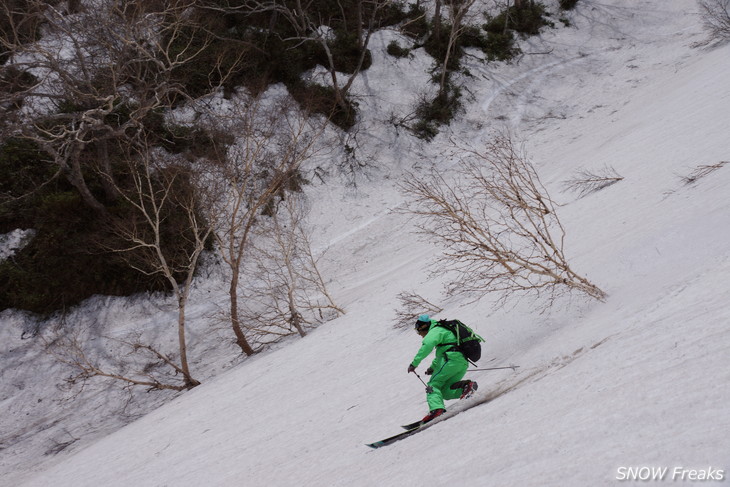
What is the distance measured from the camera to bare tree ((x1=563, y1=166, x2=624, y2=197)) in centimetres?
1034

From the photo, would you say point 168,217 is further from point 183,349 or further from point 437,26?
point 437,26

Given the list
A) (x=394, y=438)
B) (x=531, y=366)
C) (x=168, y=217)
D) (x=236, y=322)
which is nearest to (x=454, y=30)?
(x=168, y=217)

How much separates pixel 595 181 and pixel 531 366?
740 cm

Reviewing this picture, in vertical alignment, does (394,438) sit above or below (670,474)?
below

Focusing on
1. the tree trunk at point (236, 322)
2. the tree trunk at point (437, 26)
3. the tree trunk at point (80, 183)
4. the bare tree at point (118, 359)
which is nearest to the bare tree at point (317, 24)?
the tree trunk at point (437, 26)

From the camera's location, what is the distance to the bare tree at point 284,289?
→ 42.7 ft

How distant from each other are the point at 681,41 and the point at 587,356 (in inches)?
958

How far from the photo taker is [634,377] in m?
3.06

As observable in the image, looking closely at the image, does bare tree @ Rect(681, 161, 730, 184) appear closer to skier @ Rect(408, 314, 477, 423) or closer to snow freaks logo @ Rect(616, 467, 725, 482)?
skier @ Rect(408, 314, 477, 423)

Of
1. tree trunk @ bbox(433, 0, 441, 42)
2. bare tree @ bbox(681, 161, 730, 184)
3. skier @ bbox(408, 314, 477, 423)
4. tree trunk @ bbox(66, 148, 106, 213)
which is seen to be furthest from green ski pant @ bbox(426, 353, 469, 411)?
tree trunk @ bbox(433, 0, 441, 42)

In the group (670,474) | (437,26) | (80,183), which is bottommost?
(670,474)

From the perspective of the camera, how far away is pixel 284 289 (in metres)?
15.1

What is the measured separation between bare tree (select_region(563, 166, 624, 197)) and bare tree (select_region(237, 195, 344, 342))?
654cm

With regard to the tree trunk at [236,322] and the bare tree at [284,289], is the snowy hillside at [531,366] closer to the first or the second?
the tree trunk at [236,322]
